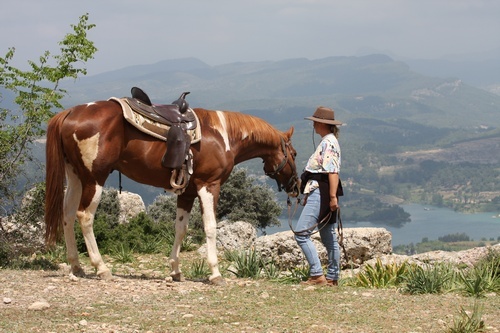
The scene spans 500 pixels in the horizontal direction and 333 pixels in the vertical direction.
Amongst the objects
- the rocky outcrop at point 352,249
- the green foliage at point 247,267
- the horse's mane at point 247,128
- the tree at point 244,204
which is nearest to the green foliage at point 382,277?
the green foliage at point 247,267

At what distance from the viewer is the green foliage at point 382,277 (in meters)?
10.2

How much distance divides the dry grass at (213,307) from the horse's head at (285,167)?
1621 mm

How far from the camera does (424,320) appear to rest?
7531 millimetres

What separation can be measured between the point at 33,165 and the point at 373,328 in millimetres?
7761

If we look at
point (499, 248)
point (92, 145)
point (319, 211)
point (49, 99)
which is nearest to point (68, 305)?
point (92, 145)

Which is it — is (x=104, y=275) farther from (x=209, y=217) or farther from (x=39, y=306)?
(x=39, y=306)

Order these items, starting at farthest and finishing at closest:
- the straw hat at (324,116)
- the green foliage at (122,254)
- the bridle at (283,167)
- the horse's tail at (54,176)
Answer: the green foliage at (122,254), the bridle at (283,167), the straw hat at (324,116), the horse's tail at (54,176)

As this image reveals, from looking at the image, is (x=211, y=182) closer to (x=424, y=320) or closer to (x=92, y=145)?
(x=92, y=145)

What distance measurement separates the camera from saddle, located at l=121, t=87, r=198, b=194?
9.27m

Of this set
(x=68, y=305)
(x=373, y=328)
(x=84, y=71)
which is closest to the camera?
(x=373, y=328)

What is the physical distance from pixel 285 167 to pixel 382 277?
2185mm

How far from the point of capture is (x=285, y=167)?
1066 centimetres

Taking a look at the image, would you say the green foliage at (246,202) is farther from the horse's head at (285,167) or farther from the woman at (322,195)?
the woman at (322,195)

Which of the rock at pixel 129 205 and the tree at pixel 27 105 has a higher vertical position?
the tree at pixel 27 105
